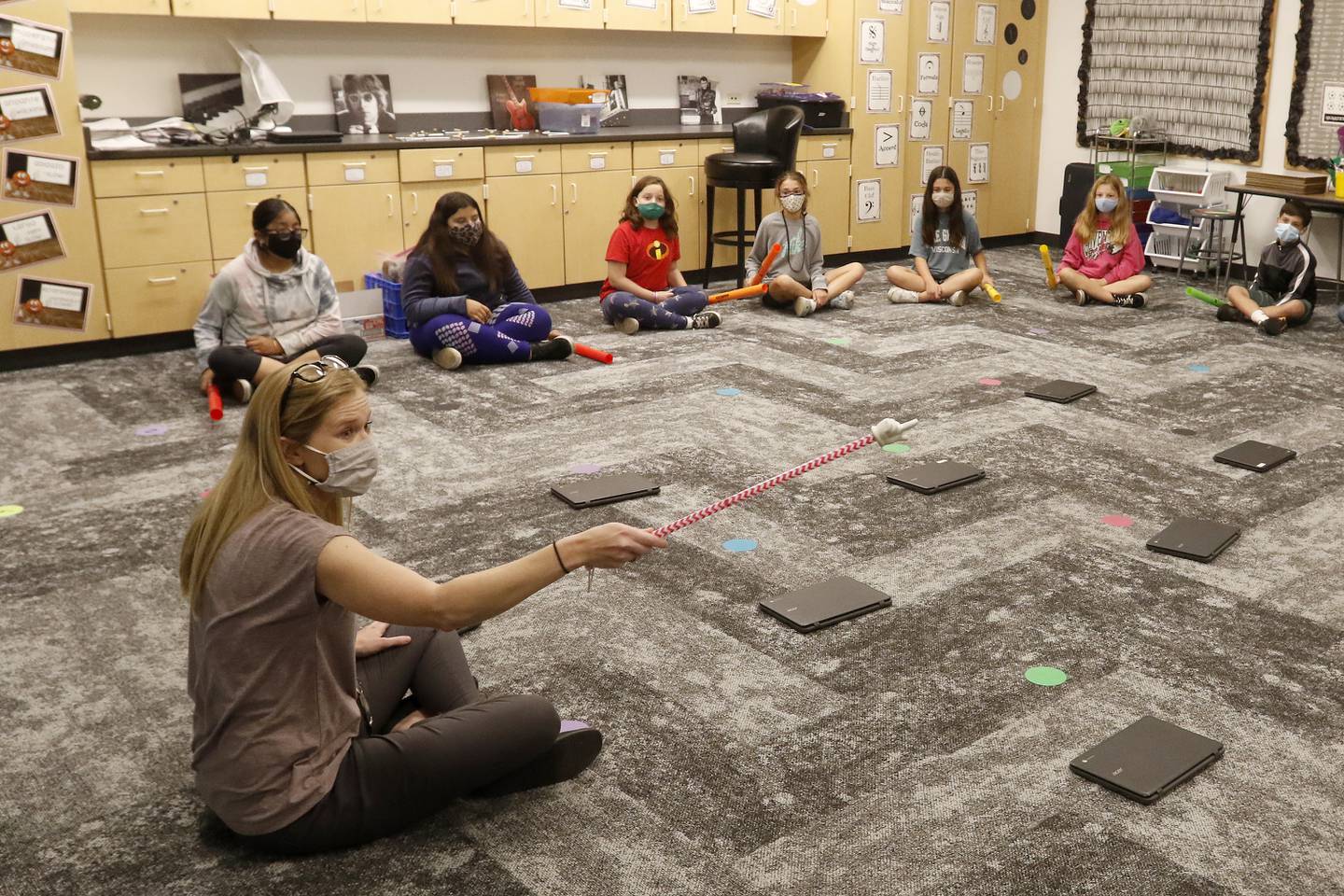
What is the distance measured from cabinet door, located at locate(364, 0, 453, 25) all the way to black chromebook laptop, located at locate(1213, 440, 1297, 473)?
429cm

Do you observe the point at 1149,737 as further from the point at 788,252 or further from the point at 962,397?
the point at 788,252

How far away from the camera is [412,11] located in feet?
20.0

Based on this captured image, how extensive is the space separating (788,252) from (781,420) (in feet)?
7.13

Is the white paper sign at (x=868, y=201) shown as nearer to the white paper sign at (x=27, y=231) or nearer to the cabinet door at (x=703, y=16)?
the cabinet door at (x=703, y=16)

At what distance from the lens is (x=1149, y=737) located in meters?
2.36

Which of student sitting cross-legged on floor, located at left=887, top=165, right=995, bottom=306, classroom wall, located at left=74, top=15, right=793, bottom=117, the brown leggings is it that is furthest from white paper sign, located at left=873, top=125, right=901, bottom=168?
the brown leggings

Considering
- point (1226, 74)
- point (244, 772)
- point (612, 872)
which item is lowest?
point (612, 872)

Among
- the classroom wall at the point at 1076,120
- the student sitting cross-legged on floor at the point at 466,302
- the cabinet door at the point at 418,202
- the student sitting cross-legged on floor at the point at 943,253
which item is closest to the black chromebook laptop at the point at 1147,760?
the student sitting cross-legged on floor at the point at 466,302

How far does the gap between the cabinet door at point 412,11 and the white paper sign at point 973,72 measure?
3706mm

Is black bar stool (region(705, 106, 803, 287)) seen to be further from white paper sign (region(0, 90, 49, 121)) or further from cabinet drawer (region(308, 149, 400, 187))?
white paper sign (region(0, 90, 49, 121))

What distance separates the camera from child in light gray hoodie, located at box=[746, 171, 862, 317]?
6.24 meters

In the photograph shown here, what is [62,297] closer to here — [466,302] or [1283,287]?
[466,302]

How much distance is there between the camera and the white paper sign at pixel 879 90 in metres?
7.73

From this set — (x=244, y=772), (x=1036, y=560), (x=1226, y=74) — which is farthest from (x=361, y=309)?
(x=1226, y=74)
